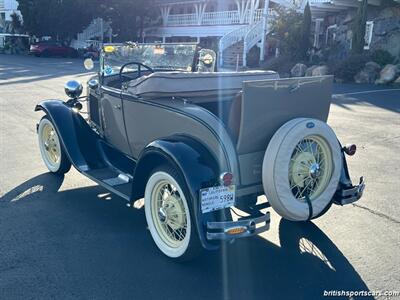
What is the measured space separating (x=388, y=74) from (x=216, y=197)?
15128 millimetres

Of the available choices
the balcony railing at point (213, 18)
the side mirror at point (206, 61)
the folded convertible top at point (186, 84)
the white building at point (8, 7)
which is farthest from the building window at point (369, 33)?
the white building at point (8, 7)

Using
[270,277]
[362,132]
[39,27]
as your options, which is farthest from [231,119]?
[39,27]

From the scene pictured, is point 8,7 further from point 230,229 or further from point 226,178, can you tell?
point 230,229

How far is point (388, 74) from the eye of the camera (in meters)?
15.9

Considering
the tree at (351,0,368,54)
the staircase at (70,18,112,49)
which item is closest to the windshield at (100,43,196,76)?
the tree at (351,0,368,54)

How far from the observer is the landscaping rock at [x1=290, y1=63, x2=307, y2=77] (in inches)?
725

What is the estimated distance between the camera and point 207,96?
12.5 feet

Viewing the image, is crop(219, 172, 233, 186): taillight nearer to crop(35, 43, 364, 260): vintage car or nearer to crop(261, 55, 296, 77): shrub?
crop(35, 43, 364, 260): vintage car

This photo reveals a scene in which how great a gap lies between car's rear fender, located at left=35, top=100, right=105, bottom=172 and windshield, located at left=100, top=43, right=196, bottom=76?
0.76 meters

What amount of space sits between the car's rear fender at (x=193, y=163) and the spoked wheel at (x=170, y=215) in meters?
0.09

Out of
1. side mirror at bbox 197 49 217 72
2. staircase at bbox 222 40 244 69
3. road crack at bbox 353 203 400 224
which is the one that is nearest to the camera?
road crack at bbox 353 203 400 224

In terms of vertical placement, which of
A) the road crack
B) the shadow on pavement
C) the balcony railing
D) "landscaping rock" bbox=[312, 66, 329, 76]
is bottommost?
the shadow on pavement

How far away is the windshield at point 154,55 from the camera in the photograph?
500cm

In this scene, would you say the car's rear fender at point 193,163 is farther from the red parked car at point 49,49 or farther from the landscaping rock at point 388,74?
the red parked car at point 49,49
